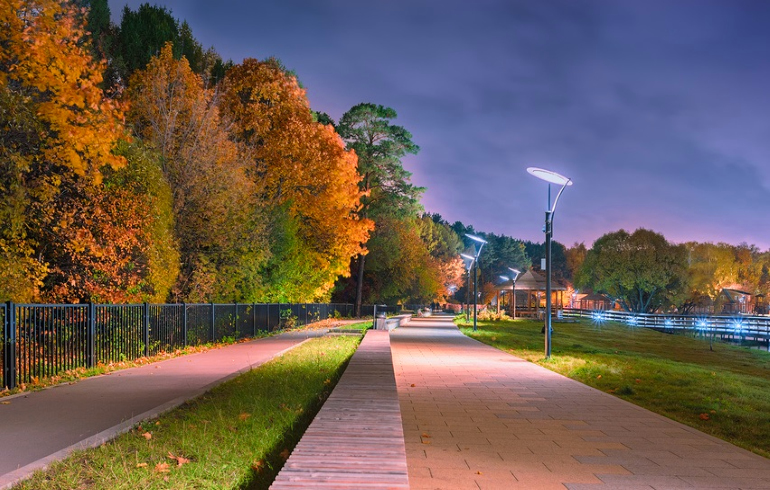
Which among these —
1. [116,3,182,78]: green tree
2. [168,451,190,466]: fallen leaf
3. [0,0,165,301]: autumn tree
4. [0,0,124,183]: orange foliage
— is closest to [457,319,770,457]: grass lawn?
[168,451,190,466]: fallen leaf

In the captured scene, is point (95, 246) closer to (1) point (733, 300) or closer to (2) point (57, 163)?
(2) point (57, 163)

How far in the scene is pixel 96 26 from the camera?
31.9 m

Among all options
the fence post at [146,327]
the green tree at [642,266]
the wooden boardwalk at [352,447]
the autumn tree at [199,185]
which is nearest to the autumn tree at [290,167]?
the autumn tree at [199,185]

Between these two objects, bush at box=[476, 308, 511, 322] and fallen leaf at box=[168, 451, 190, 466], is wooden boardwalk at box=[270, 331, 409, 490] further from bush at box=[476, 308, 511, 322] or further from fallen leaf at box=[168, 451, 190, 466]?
bush at box=[476, 308, 511, 322]

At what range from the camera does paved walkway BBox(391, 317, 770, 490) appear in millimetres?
5965

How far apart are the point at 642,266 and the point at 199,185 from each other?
6744 cm

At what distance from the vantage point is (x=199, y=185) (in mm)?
21781

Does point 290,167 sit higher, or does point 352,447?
point 290,167

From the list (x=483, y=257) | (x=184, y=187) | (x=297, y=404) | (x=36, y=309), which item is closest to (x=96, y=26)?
(x=184, y=187)

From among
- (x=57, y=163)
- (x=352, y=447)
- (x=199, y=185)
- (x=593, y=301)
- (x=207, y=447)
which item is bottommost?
(x=593, y=301)

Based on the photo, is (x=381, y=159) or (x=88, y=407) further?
(x=381, y=159)

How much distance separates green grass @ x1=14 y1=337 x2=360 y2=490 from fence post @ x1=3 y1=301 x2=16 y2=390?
11.5 feet

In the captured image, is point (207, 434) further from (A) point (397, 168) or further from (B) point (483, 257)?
(B) point (483, 257)

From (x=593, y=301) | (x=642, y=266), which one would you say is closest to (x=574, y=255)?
(x=593, y=301)
